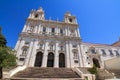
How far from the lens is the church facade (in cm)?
2558

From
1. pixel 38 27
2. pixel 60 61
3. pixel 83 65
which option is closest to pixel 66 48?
pixel 60 61

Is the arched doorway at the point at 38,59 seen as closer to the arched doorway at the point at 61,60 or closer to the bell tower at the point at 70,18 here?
the arched doorway at the point at 61,60

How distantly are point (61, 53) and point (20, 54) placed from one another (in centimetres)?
1171

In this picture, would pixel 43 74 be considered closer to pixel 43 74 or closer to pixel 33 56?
pixel 43 74

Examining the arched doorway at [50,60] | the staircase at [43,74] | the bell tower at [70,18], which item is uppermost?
the bell tower at [70,18]

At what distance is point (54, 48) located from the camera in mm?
28094

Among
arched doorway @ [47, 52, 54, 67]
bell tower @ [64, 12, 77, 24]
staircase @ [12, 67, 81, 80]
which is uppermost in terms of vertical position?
bell tower @ [64, 12, 77, 24]

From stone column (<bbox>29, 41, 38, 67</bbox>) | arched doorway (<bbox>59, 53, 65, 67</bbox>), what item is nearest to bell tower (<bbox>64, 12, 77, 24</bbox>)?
arched doorway (<bbox>59, 53, 65, 67</bbox>)

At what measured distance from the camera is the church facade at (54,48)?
25.6 metres

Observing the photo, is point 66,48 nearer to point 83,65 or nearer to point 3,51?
point 83,65

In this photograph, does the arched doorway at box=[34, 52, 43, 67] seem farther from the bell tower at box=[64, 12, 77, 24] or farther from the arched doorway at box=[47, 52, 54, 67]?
the bell tower at box=[64, 12, 77, 24]

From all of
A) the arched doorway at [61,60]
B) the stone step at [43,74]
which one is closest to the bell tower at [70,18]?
the arched doorway at [61,60]

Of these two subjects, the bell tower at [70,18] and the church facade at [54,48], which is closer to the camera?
the church facade at [54,48]

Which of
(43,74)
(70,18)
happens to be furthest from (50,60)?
(70,18)
